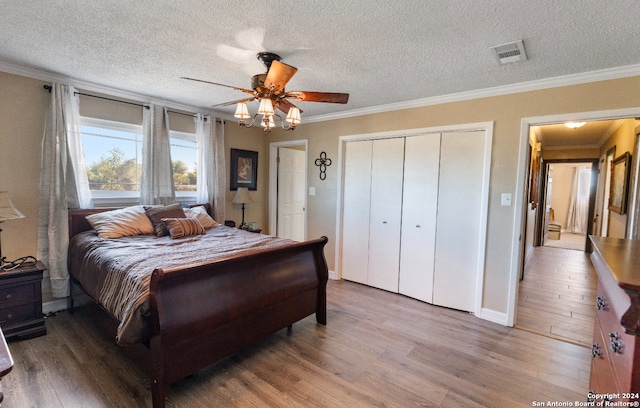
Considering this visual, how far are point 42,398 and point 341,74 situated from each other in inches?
127

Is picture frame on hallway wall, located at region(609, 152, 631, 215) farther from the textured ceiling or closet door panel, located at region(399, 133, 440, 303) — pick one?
closet door panel, located at region(399, 133, 440, 303)

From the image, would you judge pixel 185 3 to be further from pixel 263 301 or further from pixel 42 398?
pixel 42 398

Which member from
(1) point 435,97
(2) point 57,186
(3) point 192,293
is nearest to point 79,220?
(2) point 57,186

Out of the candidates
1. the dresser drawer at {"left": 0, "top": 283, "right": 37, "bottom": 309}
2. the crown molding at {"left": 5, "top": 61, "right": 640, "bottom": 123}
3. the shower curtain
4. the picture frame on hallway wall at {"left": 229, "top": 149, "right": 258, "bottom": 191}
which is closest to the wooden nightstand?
the dresser drawer at {"left": 0, "top": 283, "right": 37, "bottom": 309}

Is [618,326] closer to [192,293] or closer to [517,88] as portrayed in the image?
[192,293]

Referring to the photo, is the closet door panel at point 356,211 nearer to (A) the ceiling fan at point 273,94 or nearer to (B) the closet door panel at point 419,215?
(B) the closet door panel at point 419,215

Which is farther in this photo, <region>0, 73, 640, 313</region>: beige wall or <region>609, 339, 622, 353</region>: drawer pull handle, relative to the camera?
<region>0, 73, 640, 313</region>: beige wall

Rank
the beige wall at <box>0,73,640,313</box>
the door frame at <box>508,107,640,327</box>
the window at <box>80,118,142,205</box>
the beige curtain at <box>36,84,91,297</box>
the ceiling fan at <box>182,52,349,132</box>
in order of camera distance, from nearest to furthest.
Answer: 1. the ceiling fan at <box>182,52,349,132</box>
2. the beige wall at <box>0,73,640,313</box>
3. the door frame at <box>508,107,640,327</box>
4. the beige curtain at <box>36,84,91,297</box>
5. the window at <box>80,118,142,205</box>

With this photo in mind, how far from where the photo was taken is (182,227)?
321cm

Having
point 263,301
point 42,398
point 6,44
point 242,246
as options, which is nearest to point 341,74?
point 242,246

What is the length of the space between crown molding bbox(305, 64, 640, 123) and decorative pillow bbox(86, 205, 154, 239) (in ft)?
9.41

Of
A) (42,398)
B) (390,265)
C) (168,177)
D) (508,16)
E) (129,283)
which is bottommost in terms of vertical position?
(42,398)

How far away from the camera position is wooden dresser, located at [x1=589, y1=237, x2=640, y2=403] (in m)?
0.83

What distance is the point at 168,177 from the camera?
12.5 feet
